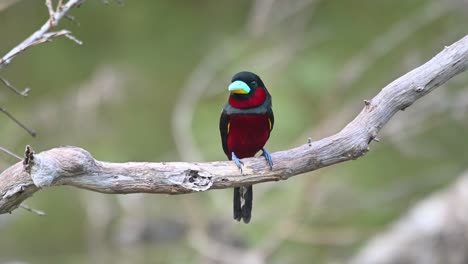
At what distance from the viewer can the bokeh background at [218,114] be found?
703cm

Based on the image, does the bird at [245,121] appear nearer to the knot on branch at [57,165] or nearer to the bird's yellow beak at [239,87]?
the bird's yellow beak at [239,87]

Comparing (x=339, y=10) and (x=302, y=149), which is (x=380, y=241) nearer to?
(x=339, y=10)

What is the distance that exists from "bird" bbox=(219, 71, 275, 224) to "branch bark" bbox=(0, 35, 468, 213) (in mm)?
558

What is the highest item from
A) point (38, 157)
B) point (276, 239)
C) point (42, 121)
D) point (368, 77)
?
point (368, 77)

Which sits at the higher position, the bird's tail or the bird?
the bird

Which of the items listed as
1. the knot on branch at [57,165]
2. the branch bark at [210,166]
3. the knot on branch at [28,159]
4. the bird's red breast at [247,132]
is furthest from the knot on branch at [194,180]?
the bird's red breast at [247,132]

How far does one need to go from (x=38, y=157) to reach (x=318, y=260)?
5210 millimetres

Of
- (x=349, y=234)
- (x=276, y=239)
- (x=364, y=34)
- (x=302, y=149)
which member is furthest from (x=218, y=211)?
(x=302, y=149)

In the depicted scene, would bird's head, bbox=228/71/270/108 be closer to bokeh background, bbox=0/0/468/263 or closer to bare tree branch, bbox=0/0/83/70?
bare tree branch, bbox=0/0/83/70

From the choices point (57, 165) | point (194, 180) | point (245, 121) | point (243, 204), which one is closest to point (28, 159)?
point (57, 165)

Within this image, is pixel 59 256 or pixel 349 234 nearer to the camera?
pixel 349 234

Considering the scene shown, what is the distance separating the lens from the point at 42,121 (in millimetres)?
7590

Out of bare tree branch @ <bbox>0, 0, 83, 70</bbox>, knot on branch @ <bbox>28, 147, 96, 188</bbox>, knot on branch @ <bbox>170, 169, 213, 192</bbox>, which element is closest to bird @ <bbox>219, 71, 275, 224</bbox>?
knot on branch @ <bbox>170, 169, 213, 192</bbox>

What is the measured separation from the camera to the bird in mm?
3588
